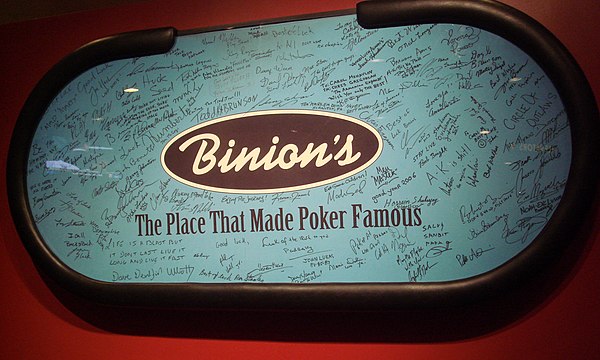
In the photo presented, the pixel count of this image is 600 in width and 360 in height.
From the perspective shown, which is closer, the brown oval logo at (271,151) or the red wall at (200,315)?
the red wall at (200,315)

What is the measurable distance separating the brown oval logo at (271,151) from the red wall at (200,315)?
1.61 ft

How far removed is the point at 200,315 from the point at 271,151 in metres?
0.74

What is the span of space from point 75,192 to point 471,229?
5.34 ft

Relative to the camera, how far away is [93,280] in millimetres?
2070

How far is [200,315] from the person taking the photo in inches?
80.9

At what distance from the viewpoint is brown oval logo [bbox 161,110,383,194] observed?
1887 mm

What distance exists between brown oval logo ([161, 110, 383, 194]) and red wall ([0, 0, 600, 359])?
490mm

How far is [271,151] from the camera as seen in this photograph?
1.96 meters

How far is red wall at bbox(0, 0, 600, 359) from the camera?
5.74ft

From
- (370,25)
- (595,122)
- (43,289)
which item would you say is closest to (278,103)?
(370,25)

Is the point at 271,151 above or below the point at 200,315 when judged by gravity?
above

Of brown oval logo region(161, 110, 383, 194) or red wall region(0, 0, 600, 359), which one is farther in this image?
brown oval logo region(161, 110, 383, 194)

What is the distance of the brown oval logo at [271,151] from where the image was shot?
1.89 meters

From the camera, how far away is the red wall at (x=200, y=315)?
1751mm
